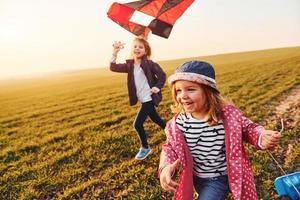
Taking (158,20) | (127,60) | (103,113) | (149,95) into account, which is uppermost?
(158,20)

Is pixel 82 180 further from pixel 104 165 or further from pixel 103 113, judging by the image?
pixel 103 113

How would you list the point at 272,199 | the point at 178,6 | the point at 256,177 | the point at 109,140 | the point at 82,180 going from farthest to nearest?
1. the point at 109,140
2. the point at 178,6
3. the point at 82,180
4. the point at 256,177
5. the point at 272,199

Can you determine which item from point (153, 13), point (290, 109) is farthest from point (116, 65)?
point (290, 109)

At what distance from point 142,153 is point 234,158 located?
4.07 meters

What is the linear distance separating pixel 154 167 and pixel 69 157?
7.30 ft

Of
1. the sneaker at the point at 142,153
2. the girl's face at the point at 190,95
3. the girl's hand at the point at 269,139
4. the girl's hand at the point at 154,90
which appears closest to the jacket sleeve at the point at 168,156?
the girl's face at the point at 190,95

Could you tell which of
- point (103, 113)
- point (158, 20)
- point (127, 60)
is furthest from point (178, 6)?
point (103, 113)

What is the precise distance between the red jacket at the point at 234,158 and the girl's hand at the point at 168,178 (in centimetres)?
22

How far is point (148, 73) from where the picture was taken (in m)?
7.13

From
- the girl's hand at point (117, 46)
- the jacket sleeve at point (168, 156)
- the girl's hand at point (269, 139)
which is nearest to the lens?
the girl's hand at point (269, 139)

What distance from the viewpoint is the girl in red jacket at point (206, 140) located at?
3502 millimetres

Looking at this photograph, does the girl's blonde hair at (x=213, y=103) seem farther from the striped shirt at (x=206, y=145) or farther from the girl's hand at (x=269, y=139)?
the girl's hand at (x=269, y=139)

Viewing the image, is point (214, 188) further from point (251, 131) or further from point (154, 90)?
point (154, 90)

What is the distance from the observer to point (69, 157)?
8.09 m
